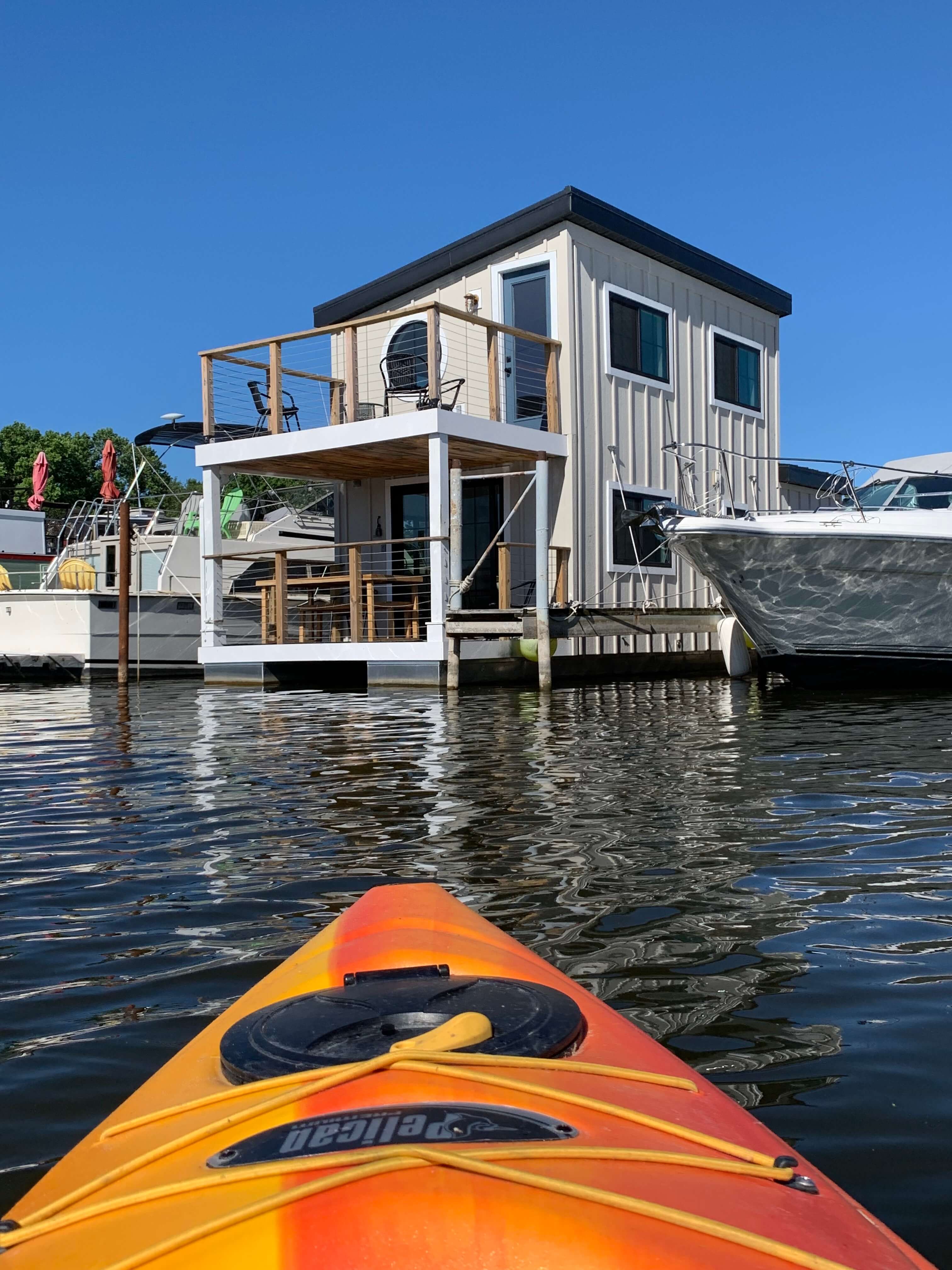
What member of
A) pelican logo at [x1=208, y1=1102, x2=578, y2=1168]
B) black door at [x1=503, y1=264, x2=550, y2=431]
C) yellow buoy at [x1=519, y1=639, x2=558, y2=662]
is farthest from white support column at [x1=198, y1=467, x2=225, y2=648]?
pelican logo at [x1=208, y1=1102, x2=578, y2=1168]

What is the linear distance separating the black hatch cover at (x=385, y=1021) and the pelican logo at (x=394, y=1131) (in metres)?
0.22

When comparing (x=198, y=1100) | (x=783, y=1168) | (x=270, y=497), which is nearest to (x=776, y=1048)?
(x=783, y=1168)

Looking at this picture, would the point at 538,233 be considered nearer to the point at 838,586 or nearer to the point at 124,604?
the point at 838,586

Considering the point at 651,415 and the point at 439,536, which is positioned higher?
the point at 651,415

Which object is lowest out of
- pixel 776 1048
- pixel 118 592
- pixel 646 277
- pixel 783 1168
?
pixel 776 1048

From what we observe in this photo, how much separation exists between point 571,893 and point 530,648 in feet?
31.9

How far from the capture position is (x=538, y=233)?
1517 cm

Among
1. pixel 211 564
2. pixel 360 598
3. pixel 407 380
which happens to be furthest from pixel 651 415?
pixel 211 564

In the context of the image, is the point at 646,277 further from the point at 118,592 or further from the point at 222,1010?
the point at 222,1010

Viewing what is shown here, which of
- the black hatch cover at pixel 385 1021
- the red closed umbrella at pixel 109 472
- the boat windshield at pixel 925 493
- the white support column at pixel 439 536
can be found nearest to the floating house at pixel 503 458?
the white support column at pixel 439 536

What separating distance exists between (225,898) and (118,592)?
1418 cm

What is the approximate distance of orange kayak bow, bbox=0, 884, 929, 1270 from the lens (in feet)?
3.78

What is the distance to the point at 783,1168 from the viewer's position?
1439 mm

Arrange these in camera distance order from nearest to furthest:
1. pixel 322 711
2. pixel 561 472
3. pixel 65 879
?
pixel 65 879
pixel 322 711
pixel 561 472
